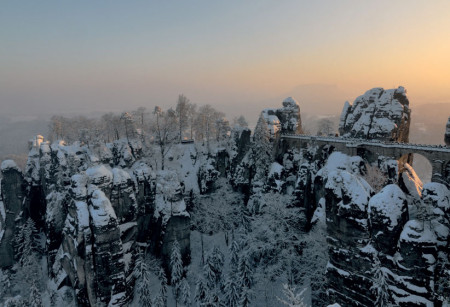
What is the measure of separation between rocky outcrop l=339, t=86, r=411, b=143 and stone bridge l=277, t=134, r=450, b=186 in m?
2.44

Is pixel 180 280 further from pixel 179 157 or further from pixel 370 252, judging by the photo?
pixel 179 157

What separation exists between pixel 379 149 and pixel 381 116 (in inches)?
232

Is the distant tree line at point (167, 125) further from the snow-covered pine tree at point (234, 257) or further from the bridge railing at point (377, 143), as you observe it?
the snow-covered pine tree at point (234, 257)

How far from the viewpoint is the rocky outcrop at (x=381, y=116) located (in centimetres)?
4019

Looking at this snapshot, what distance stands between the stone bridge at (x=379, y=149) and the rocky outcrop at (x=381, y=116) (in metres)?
2.44

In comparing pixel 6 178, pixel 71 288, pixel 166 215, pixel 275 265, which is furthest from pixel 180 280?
pixel 6 178

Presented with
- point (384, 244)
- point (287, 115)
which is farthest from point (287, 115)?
point (384, 244)

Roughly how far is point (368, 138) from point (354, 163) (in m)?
6.30

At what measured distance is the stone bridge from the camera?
1313 inches

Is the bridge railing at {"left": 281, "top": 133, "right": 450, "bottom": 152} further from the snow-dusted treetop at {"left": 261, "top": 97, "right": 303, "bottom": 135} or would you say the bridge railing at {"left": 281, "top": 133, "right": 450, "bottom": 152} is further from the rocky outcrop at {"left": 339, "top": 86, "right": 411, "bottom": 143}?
the rocky outcrop at {"left": 339, "top": 86, "right": 411, "bottom": 143}

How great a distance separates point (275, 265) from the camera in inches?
1203

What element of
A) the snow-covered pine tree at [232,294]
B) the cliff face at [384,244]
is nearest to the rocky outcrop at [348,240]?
the cliff face at [384,244]

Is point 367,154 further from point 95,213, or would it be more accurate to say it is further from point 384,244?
point 95,213

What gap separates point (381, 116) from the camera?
41.3 metres
